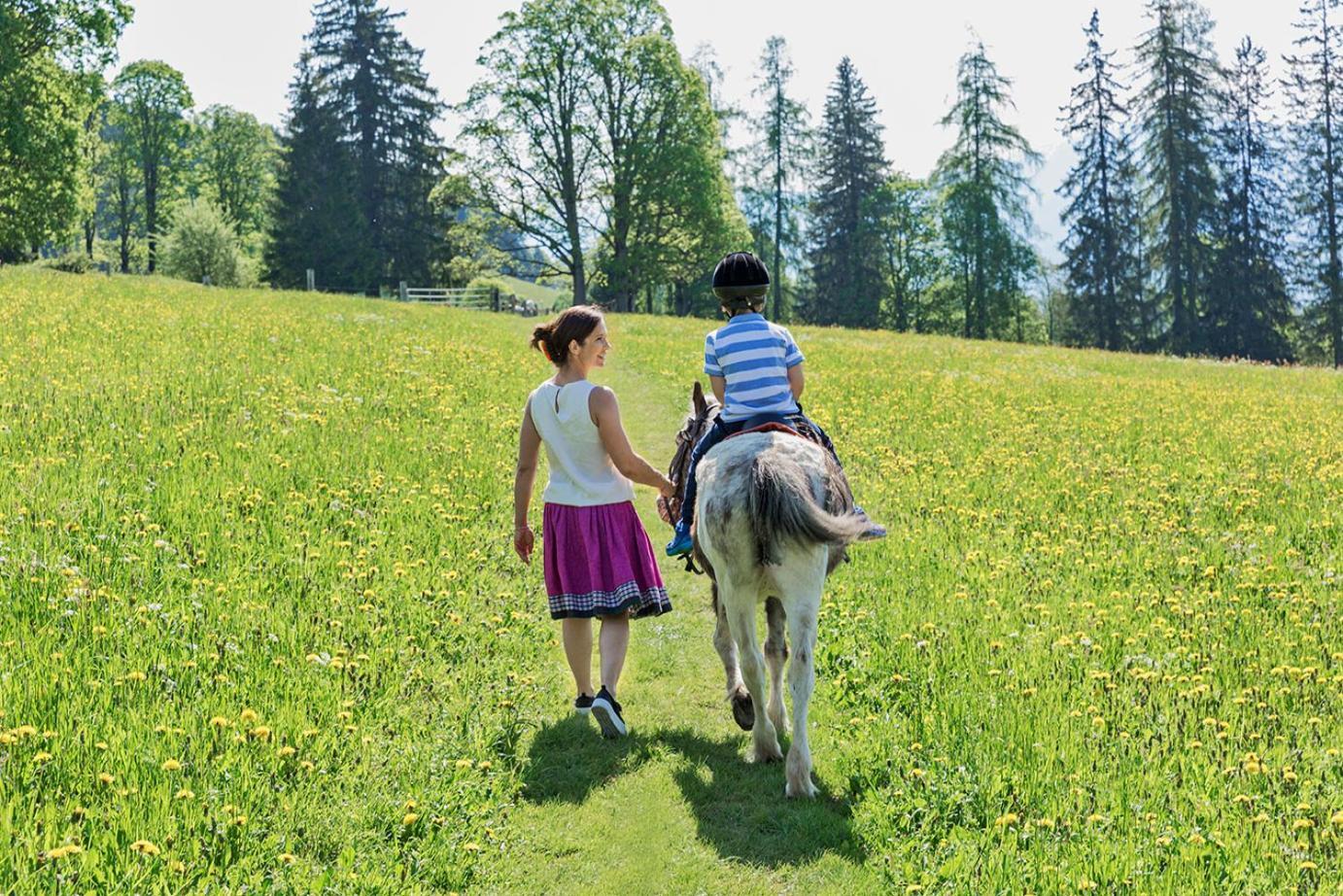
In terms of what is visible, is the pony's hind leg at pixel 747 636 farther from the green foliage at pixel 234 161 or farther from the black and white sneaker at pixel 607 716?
the green foliage at pixel 234 161

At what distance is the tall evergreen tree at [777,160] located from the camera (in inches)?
2547

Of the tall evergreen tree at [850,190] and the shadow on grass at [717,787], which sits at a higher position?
the tall evergreen tree at [850,190]

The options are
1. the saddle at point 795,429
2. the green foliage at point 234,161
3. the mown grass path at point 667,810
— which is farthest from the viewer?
the green foliage at point 234,161

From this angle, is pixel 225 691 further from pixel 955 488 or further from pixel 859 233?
pixel 859 233

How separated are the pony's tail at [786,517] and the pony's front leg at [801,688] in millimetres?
334

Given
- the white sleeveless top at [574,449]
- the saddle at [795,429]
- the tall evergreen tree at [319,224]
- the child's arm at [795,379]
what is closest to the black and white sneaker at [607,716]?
the white sleeveless top at [574,449]

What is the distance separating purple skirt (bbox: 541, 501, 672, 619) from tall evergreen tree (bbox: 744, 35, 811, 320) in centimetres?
5847

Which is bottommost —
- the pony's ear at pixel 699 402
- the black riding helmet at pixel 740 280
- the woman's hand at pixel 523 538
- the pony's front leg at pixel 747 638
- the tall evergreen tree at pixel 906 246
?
the pony's front leg at pixel 747 638

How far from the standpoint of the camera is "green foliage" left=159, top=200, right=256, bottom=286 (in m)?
52.0

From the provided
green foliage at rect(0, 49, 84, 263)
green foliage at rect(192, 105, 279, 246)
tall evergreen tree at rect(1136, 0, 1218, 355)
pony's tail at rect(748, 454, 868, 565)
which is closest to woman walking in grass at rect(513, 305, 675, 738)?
pony's tail at rect(748, 454, 868, 565)

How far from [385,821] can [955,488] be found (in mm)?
8127

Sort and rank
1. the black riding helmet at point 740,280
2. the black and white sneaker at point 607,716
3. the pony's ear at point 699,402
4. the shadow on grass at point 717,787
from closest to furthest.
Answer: the shadow on grass at point 717,787 < the black and white sneaker at point 607,716 < the black riding helmet at point 740,280 < the pony's ear at point 699,402

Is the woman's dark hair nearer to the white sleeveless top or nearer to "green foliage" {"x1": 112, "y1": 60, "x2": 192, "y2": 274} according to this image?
the white sleeveless top

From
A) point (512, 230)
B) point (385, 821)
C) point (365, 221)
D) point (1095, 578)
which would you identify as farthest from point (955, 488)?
point (365, 221)
